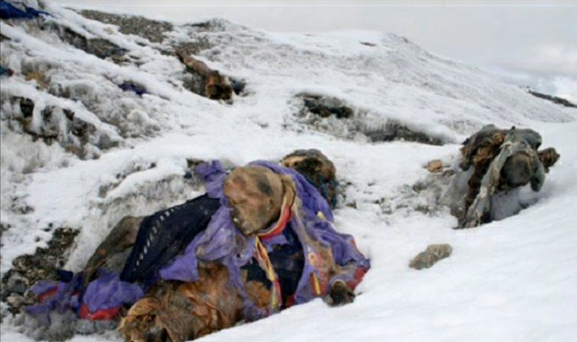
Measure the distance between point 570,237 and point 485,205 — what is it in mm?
1374

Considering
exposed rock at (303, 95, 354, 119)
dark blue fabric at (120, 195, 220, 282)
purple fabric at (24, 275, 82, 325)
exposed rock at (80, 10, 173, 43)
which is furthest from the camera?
exposed rock at (80, 10, 173, 43)

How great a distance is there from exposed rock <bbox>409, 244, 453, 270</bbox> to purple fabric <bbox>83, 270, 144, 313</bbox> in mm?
2340

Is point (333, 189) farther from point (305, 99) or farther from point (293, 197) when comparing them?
point (305, 99)

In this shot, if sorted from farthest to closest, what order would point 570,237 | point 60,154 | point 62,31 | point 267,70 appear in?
point 267,70, point 62,31, point 60,154, point 570,237

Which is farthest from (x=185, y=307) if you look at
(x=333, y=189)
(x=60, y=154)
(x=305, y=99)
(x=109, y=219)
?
(x=305, y=99)

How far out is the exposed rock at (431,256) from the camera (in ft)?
11.9

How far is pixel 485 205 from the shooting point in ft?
15.3

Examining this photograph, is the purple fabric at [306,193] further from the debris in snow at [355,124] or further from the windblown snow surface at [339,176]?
the debris in snow at [355,124]

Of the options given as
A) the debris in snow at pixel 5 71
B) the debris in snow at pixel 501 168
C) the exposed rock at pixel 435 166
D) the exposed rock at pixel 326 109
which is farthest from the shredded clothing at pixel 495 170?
the debris in snow at pixel 5 71

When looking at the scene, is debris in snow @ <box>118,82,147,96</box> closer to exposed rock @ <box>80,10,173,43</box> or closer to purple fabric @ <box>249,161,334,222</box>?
purple fabric @ <box>249,161,334,222</box>

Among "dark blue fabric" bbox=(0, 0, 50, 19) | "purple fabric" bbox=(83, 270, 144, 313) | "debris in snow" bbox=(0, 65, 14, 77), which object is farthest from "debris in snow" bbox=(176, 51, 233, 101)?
"purple fabric" bbox=(83, 270, 144, 313)

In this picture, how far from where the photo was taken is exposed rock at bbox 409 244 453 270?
3639mm

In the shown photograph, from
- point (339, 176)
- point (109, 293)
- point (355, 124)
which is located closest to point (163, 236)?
point (109, 293)

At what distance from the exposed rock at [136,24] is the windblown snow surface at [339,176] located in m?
0.50
